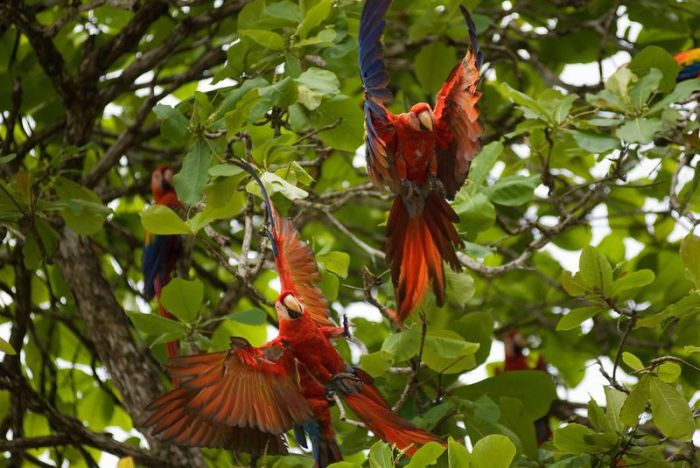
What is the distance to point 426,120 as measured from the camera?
1969mm

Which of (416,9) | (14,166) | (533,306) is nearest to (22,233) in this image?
(14,166)

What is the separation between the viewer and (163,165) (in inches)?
130

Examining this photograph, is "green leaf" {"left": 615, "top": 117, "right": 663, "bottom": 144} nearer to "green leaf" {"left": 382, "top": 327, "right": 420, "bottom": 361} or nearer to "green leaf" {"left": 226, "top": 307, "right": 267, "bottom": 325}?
"green leaf" {"left": 382, "top": 327, "right": 420, "bottom": 361}

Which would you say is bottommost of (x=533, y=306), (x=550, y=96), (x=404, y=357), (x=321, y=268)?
(x=533, y=306)

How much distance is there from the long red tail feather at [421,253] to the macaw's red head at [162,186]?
1254 millimetres

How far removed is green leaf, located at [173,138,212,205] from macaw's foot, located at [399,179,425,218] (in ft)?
1.17

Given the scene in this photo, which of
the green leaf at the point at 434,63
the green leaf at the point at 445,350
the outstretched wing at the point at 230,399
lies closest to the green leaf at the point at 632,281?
the green leaf at the point at 445,350

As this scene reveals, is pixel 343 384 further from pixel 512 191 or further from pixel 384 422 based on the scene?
pixel 512 191

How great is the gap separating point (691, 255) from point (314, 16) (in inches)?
33.3

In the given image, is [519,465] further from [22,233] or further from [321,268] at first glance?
[22,233]

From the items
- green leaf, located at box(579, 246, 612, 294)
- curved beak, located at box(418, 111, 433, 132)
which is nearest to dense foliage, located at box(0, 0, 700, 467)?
green leaf, located at box(579, 246, 612, 294)

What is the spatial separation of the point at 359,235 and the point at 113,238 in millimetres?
712

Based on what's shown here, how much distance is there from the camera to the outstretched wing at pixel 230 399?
73.5 inches

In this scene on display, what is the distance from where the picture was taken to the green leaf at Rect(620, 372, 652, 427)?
77.2 inches
